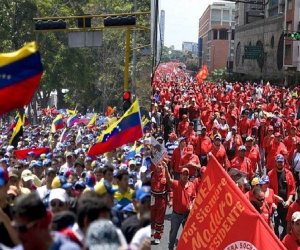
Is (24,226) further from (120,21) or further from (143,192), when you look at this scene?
(120,21)

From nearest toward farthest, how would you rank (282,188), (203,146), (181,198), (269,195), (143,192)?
(143,192) → (203,146) → (181,198) → (269,195) → (282,188)

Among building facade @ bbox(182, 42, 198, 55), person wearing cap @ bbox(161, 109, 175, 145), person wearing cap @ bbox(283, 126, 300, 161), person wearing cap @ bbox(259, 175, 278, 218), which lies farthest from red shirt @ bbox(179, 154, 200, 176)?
person wearing cap @ bbox(283, 126, 300, 161)

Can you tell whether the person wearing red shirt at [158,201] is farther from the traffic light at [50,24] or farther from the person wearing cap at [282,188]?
the person wearing cap at [282,188]

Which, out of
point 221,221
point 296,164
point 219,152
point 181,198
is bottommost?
point 296,164

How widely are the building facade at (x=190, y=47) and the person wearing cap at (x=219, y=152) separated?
84cm

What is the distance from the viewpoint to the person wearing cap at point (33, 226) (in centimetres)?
151

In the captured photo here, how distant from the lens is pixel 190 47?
2.44 m

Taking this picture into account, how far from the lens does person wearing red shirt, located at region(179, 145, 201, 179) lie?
3.05 meters

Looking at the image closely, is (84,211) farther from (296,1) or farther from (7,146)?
(296,1)

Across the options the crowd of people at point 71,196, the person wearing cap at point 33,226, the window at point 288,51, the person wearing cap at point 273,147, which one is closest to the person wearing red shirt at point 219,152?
the window at point 288,51

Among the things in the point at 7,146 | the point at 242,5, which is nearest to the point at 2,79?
the point at 7,146

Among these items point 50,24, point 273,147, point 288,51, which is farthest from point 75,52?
point 273,147

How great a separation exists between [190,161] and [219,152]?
34 centimetres

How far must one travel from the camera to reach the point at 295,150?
8.91 meters
